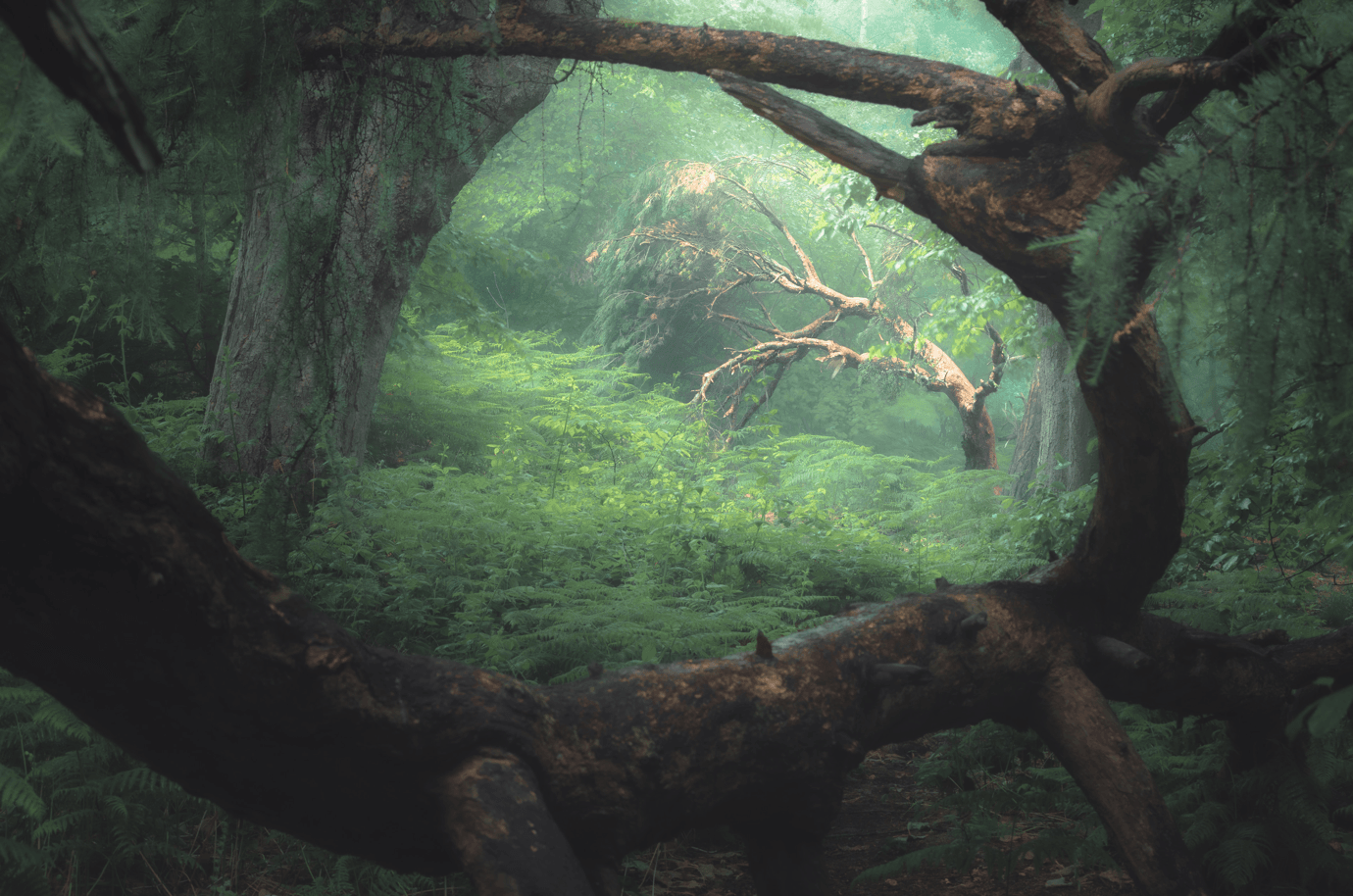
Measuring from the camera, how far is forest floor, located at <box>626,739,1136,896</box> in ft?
11.0

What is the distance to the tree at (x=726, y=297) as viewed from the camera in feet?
53.7

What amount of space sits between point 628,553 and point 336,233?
310 cm

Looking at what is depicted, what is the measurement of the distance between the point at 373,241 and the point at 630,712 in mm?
4226

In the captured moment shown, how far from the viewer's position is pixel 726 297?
73.3 ft

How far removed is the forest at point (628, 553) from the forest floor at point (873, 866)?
3 cm

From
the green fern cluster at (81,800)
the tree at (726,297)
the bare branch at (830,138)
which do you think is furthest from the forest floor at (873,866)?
the tree at (726,297)

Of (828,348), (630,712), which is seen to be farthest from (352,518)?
(828,348)

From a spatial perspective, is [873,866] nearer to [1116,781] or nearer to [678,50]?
[1116,781]

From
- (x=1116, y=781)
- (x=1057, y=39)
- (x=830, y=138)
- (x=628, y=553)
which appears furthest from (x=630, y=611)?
(x=1057, y=39)

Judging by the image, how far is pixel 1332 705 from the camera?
1623 millimetres

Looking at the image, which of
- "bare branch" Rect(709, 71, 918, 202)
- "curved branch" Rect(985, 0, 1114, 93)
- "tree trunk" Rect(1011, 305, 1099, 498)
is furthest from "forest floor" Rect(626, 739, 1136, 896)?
"tree trunk" Rect(1011, 305, 1099, 498)

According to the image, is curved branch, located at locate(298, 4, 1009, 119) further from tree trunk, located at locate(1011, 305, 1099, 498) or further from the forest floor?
tree trunk, located at locate(1011, 305, 1099, 498)

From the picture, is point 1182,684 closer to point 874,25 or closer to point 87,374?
point 87,374

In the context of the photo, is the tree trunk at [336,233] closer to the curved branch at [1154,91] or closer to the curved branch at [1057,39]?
the curved branch at [1057,39]
